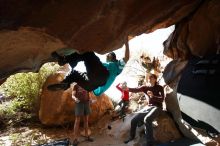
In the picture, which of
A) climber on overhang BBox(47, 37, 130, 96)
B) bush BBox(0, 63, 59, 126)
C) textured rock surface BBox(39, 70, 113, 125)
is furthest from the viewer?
bush BBox(0, 63, 59, 126)

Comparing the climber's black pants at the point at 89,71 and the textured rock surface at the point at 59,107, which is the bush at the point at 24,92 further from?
the climber's black pants at the point at 89,71

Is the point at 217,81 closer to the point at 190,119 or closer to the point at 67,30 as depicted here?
the point at 190,119

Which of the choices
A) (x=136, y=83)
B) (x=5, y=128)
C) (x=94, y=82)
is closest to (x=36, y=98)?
(x=5, y=128)

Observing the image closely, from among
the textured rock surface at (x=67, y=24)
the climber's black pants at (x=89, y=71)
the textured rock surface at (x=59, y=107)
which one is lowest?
the textured rock surface at (x=59, y=107)

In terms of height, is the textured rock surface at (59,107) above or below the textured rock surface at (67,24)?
below

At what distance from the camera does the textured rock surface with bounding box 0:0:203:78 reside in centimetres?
292

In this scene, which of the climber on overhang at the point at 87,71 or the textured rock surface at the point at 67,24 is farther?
the climber on overhang at the point at 87,71

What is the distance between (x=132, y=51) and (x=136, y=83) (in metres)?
1.28

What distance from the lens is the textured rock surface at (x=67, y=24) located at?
2918 millimetres

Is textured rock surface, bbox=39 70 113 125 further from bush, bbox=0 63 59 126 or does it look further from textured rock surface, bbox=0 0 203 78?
textured rock surface, bbox=0 0 203 78

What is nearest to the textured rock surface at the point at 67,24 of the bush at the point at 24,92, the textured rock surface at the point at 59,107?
the textured rock surface at the point at 59,107

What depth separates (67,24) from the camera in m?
3.16

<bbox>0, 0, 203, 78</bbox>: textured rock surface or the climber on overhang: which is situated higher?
<bbox>0, 0, 203, 78</bbox>: textured rock surface

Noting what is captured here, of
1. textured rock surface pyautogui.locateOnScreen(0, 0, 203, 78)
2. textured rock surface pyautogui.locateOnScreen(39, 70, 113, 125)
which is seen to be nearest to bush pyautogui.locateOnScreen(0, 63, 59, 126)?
textured rock surface pyautogui.locateOnScreen(39, 70, 113, 125)
